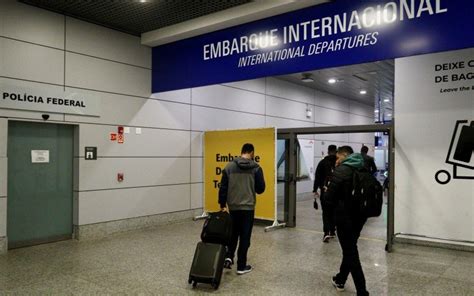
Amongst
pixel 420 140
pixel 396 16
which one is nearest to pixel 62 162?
pixel 396 16

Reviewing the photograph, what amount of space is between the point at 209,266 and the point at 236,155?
12.1 ft

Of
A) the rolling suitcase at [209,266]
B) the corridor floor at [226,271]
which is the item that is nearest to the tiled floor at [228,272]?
the corridor floor at [226,271]

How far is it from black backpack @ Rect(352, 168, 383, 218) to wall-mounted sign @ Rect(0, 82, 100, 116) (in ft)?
14.2

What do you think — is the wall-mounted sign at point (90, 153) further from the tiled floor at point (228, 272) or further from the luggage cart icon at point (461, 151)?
the luggage cart icon at point (461, 151)

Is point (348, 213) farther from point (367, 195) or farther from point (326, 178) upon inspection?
point (326, 178)

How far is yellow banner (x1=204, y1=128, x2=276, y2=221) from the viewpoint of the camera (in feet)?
22.5

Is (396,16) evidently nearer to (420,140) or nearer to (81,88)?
(420,140)

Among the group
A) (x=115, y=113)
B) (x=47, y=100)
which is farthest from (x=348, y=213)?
(x=47, y=100)

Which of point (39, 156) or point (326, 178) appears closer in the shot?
point (39, 156)

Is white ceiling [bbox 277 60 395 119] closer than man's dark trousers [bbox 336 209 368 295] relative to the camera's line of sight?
No

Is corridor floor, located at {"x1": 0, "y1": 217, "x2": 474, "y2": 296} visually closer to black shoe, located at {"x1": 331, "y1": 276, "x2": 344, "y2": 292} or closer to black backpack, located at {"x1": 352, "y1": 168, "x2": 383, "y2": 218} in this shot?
black shoe, located at {"x1": 331, "y1": 276, "x2": 344, "y2": 292}

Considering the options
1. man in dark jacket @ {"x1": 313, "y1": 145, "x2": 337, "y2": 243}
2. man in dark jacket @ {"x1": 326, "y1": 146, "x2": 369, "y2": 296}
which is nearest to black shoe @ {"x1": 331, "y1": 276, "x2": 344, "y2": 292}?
man in dark jacket @ {"x1": 326, "y1": 146, "x2": 369, "y2": 296}

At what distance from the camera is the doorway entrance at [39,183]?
527cm

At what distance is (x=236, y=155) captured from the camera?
23.9ft
